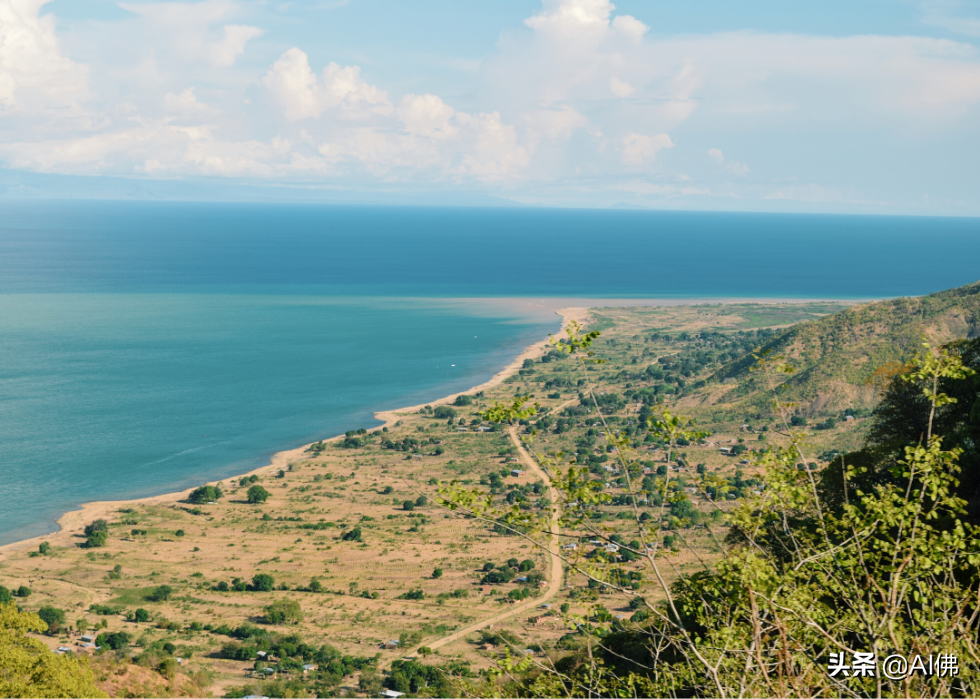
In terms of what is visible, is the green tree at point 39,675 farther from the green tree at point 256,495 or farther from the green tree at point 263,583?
the green tree at point 256,495

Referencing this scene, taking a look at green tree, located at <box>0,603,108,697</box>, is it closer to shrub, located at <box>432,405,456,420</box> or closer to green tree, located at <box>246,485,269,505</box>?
green tree, located at <box>246,485,269,505</box>

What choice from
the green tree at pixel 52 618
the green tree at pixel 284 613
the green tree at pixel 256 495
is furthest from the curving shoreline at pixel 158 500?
the green tree at pixel 284 613

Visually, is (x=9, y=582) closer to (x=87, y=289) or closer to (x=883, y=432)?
(x=883, y=432)

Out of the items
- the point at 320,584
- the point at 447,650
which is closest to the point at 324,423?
the point at 320,584

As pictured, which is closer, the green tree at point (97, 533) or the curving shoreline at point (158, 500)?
the green tree at point (97, 533)

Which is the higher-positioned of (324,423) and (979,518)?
(979,518)

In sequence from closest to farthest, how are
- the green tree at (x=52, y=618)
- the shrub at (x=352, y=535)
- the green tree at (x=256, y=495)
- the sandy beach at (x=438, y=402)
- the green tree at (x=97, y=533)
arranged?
the green tree at (x=52, y=618) → the green tree at (x=97, y=533) → the shrub at (x=352, y=535) → the sandy beach at (x=438, y=402) → the green tree at (x=256, y=495)

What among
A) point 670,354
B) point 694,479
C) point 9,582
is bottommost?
point 9,582
